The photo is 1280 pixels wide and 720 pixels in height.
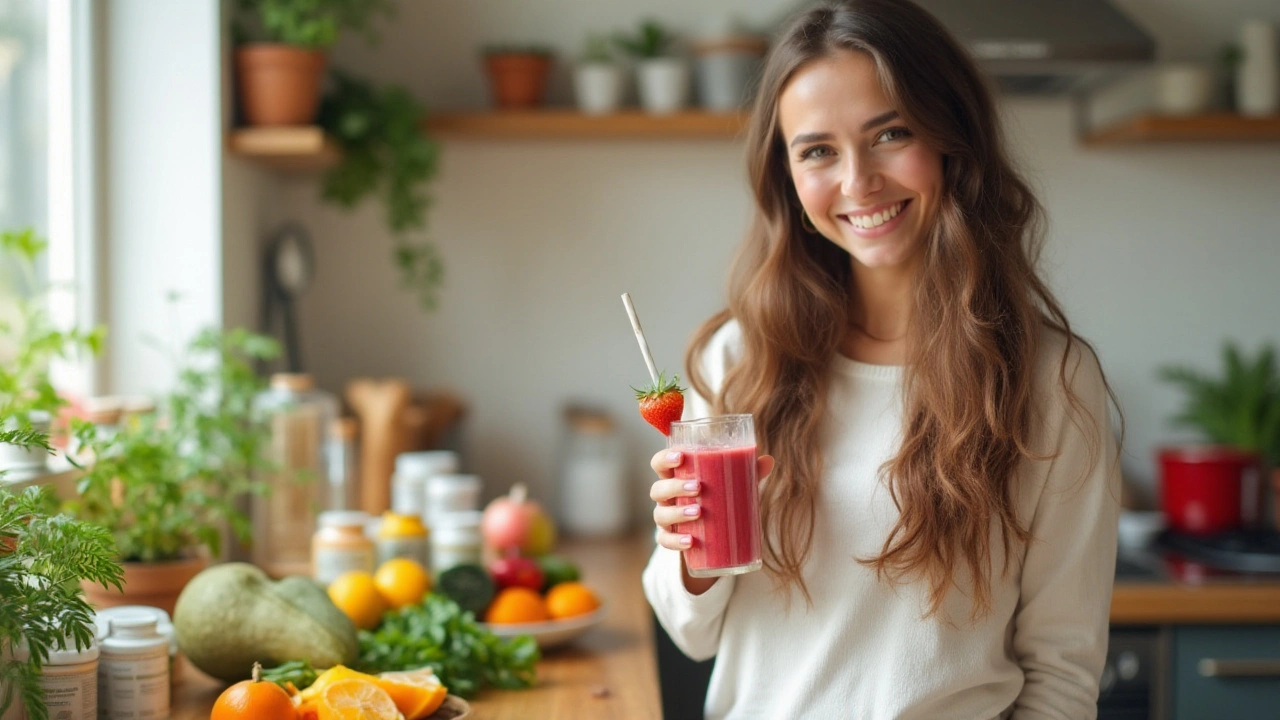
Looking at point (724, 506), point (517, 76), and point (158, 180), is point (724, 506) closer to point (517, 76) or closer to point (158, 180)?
point (158, 180)

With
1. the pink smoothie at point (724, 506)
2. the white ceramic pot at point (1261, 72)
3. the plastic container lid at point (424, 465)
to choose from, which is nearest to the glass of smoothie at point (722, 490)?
the pink smoothie at point (724, 506)

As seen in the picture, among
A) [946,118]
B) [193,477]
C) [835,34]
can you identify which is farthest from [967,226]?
[193,477]

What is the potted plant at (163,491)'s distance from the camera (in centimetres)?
167

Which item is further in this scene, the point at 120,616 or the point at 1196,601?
the point at 1196,601

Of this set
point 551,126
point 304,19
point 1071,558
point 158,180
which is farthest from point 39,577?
point 551,126

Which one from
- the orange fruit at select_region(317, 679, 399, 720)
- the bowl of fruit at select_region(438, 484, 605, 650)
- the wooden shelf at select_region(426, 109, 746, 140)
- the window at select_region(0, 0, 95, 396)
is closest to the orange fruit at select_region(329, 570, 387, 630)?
the bowl of fruit at select_region(438, 484, 605, 650)

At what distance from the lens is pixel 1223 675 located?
2424 millimetres

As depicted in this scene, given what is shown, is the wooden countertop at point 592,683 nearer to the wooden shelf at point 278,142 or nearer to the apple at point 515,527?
the apple at point 515,527

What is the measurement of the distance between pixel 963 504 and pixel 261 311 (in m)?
1.84

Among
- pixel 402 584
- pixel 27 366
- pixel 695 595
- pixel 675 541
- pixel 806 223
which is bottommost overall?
pixel 402 584

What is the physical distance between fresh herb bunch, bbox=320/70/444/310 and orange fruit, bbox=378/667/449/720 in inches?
60.6

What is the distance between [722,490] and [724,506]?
0.8 inches

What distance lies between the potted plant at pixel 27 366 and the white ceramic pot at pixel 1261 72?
8.47 feet

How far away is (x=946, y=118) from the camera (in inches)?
58.1
